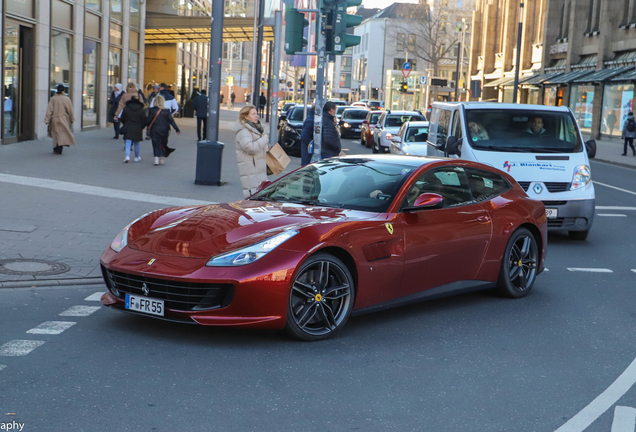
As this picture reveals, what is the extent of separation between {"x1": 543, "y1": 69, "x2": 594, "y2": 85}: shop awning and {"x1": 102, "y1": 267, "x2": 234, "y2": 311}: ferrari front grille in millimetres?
46916

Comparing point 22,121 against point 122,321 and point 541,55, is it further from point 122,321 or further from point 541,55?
point 541,55

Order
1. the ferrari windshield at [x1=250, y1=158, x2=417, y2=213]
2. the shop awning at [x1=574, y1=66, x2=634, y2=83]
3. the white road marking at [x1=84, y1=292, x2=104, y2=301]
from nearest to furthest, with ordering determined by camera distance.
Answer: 1. the ferrari windshield at [x1=250, y1=158, x2=417, y2=213]
2. the white road marking at [x1=84, y1=292, x2=104, y2=301]
3. the shop awning at [x1=574, y1=66, x2=634, y2=83]

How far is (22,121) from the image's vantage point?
73.7ft

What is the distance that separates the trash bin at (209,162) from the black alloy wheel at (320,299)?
995 cm

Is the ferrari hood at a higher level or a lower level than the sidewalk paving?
higher

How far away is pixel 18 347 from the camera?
541cm

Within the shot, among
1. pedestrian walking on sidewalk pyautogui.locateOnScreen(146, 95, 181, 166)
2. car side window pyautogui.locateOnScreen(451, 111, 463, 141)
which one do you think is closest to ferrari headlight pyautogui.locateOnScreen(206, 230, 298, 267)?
car side window pyautogui.locateOnScreen(451, 111, 463, 141)

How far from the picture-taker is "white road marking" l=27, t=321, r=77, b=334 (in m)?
5.86

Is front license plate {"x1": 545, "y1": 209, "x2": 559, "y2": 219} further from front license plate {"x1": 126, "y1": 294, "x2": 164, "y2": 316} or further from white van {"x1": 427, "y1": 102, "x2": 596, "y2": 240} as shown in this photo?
front license plate {"x1": 126, "y1": 294, "x2": 164, "y2": 316}

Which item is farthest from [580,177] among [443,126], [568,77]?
[568,77]

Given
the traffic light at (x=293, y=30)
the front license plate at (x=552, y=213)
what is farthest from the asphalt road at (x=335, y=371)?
the traffic light at (x=293, y=30)

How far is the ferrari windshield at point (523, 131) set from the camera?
11.7m

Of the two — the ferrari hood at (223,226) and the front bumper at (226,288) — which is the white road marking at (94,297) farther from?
the front bumper at (226,288)

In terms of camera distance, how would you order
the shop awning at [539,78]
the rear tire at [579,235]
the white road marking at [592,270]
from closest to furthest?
the white road marking at [592,270] → the rear tire at [579,235] → the shop awning at [539,78]
